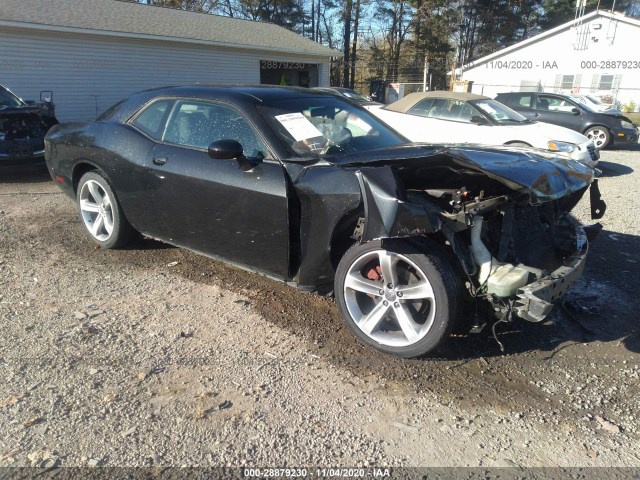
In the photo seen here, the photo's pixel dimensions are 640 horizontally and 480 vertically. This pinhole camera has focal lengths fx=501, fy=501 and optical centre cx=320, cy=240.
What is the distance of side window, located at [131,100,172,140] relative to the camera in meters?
4.34

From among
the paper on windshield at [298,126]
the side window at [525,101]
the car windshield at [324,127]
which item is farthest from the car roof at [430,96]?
the paper on windshield at [298,126]

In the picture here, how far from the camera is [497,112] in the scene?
970 centimetres

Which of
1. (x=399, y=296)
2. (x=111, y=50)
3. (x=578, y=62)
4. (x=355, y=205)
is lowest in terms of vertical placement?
(x=399, y=296)

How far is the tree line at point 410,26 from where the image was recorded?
40812mm

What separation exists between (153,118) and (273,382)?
8.88 ft

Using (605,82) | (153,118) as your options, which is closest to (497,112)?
(153,118)

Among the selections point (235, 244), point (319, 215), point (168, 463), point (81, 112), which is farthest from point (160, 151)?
point (81, 112)

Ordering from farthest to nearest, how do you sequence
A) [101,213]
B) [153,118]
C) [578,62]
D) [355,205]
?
[578,62]
[101,213]
[153,118]
[355,205]

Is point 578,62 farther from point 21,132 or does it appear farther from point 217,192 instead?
point 217,192

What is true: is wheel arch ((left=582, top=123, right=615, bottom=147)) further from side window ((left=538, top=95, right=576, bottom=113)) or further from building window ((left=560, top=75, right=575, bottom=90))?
building window ((left=560, top=75, right=575, bottom=90))

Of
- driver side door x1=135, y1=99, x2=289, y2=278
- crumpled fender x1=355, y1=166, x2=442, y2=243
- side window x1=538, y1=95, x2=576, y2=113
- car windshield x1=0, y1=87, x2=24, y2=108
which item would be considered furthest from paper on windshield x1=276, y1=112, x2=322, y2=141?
side window x1=538, y1=95, x2=576, y2=113

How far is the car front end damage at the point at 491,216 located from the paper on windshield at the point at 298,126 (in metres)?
0.78

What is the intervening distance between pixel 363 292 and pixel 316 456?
115 cm

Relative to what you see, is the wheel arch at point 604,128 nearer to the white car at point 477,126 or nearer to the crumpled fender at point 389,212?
the white car at point 477,126
